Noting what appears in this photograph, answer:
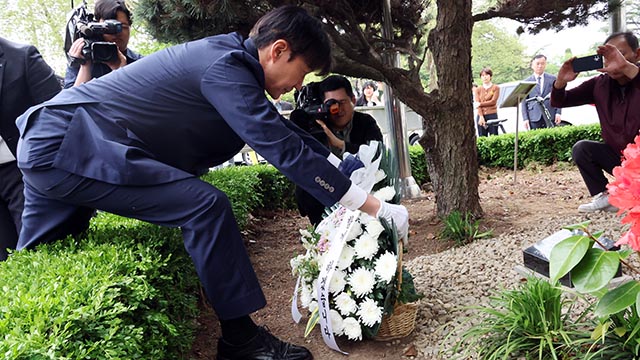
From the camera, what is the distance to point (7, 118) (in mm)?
2492

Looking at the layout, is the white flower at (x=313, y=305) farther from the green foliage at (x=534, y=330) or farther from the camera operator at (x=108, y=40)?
the camera operator at (x=108, y=40)

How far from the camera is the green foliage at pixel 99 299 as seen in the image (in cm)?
122

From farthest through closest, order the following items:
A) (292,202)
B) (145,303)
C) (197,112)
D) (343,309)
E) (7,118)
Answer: (292,202) → (7,118) → (343,309) → (197,112) → (145,303)

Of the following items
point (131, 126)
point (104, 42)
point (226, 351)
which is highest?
point (104, 42)

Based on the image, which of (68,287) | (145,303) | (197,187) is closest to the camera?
(68,287)

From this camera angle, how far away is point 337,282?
2.20m

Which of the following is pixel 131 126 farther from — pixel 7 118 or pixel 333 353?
pixel 333 353

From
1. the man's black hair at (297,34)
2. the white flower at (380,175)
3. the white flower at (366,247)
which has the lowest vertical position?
the white flower at (366,247)

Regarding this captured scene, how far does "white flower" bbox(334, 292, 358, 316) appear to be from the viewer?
2146 mm

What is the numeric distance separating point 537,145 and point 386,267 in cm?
585

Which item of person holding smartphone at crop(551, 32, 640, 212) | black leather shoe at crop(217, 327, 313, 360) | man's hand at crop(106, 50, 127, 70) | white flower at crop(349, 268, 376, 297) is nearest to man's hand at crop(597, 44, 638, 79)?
person holding smartphone at crop(551, 32, 640, 212)

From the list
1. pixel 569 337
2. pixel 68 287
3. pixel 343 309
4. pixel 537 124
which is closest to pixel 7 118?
pixel 68 287

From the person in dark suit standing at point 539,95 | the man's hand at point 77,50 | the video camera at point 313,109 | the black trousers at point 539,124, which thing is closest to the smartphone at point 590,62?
the video camera at point 313,109

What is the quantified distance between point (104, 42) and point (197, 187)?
1.45 m
